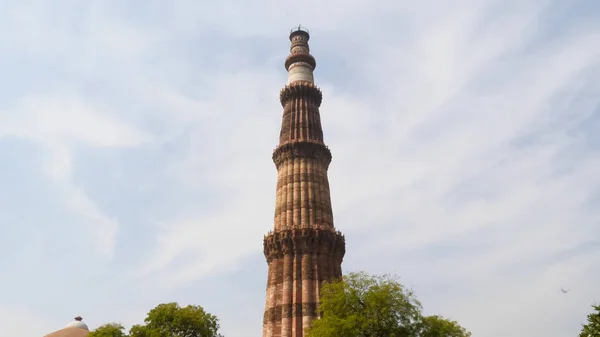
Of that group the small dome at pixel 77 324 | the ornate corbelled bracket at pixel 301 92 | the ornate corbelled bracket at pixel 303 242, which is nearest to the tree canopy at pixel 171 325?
the ornate corbelled bracket at pixel 303 242

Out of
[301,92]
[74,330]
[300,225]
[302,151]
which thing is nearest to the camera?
[300,225]

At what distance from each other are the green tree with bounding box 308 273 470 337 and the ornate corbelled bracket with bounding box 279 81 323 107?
25.6 metres

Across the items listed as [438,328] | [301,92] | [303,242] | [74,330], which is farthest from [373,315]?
[74,330]

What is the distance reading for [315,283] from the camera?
38.1 meters

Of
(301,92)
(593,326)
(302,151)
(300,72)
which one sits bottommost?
(593,326)

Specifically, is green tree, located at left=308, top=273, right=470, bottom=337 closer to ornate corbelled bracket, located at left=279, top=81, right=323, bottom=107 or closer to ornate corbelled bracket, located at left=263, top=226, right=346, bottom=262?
ornate corbelled bracket, located at left=263, top=226, right=346, bottom=262

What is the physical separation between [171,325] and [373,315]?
14663 millimetres

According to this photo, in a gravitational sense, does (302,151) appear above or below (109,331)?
above

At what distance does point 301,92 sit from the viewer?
50781mm

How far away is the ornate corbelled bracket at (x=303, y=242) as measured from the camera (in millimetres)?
39875

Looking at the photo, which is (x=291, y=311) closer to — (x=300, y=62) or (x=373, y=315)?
(x=373, y=315)

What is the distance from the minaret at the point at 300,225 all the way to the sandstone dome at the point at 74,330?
30.4 meters

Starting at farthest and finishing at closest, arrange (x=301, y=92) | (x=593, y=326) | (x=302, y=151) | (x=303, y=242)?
(x=301, y=92), (x=302, y=151), (x=303, y=242), (x=593, y=326)

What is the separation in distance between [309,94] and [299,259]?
19584mm
